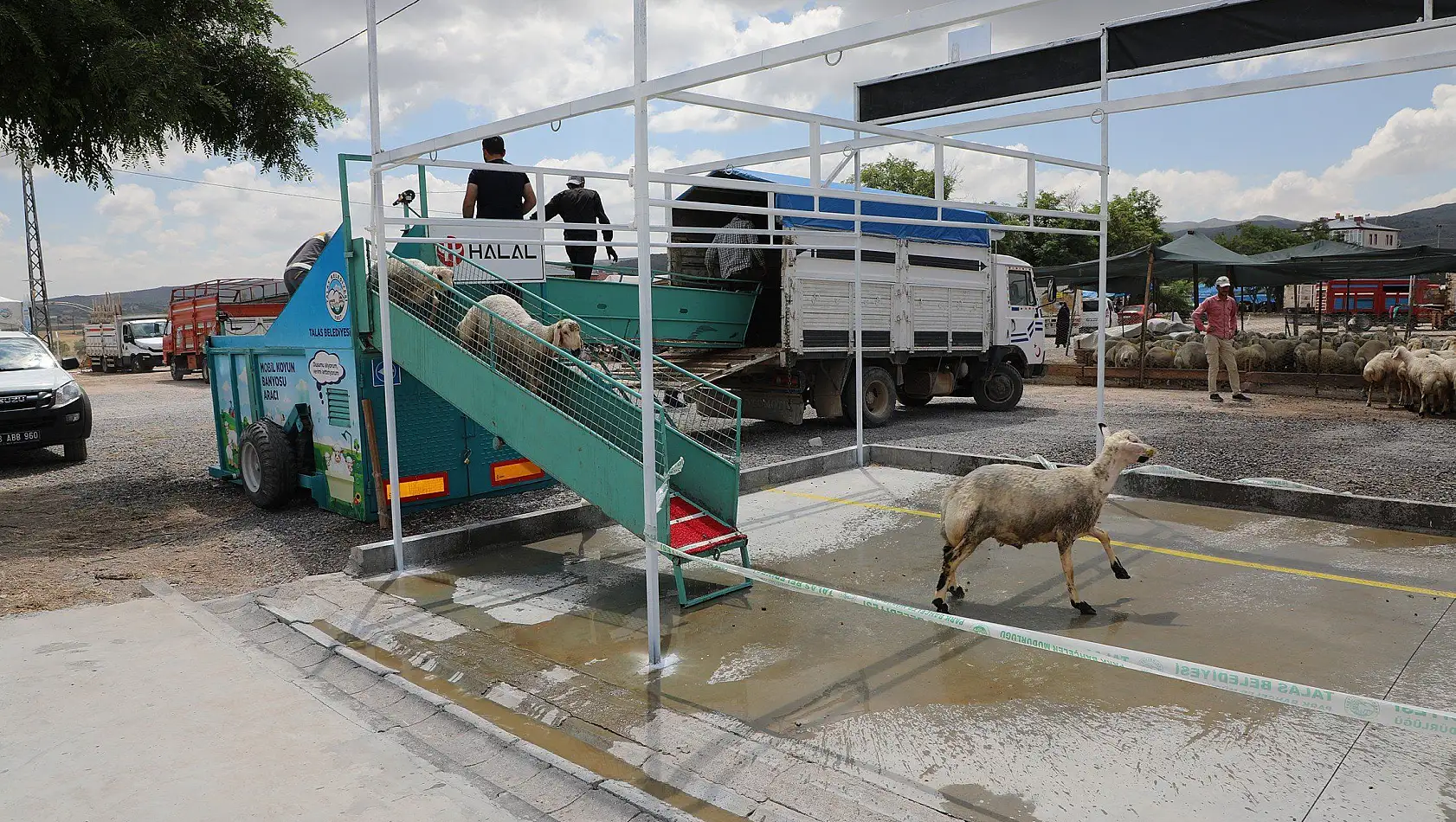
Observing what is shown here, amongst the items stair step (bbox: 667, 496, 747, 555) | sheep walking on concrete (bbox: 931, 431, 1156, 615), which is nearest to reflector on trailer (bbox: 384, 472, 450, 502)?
stair step (bbox: 667, 496, 747, 555)

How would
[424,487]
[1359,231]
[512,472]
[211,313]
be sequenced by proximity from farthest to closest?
[1359,231], [211,313], [512,472], [424,487]

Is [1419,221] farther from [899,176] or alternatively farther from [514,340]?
[514,340]

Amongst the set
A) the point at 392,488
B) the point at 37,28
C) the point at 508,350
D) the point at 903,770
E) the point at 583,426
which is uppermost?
the point at 37,28

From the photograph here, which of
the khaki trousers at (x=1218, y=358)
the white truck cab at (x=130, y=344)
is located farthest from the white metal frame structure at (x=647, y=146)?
the white truck cab at (x=130, y=344)

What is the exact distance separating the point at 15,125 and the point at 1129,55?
11.1 metres

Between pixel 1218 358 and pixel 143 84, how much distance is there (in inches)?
644

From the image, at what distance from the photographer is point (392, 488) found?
605 centimetres

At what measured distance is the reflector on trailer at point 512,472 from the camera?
322 inches

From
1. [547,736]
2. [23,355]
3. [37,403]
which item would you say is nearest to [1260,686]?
[547,736]

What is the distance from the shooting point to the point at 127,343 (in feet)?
109

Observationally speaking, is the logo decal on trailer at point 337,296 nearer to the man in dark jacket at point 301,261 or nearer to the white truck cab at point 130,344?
the man in dark jacket at point 301,261

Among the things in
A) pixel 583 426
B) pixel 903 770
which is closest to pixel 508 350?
pixel 583 426

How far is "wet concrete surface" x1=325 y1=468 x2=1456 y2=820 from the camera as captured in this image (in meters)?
3.35

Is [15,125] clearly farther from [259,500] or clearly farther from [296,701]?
[296,701]
